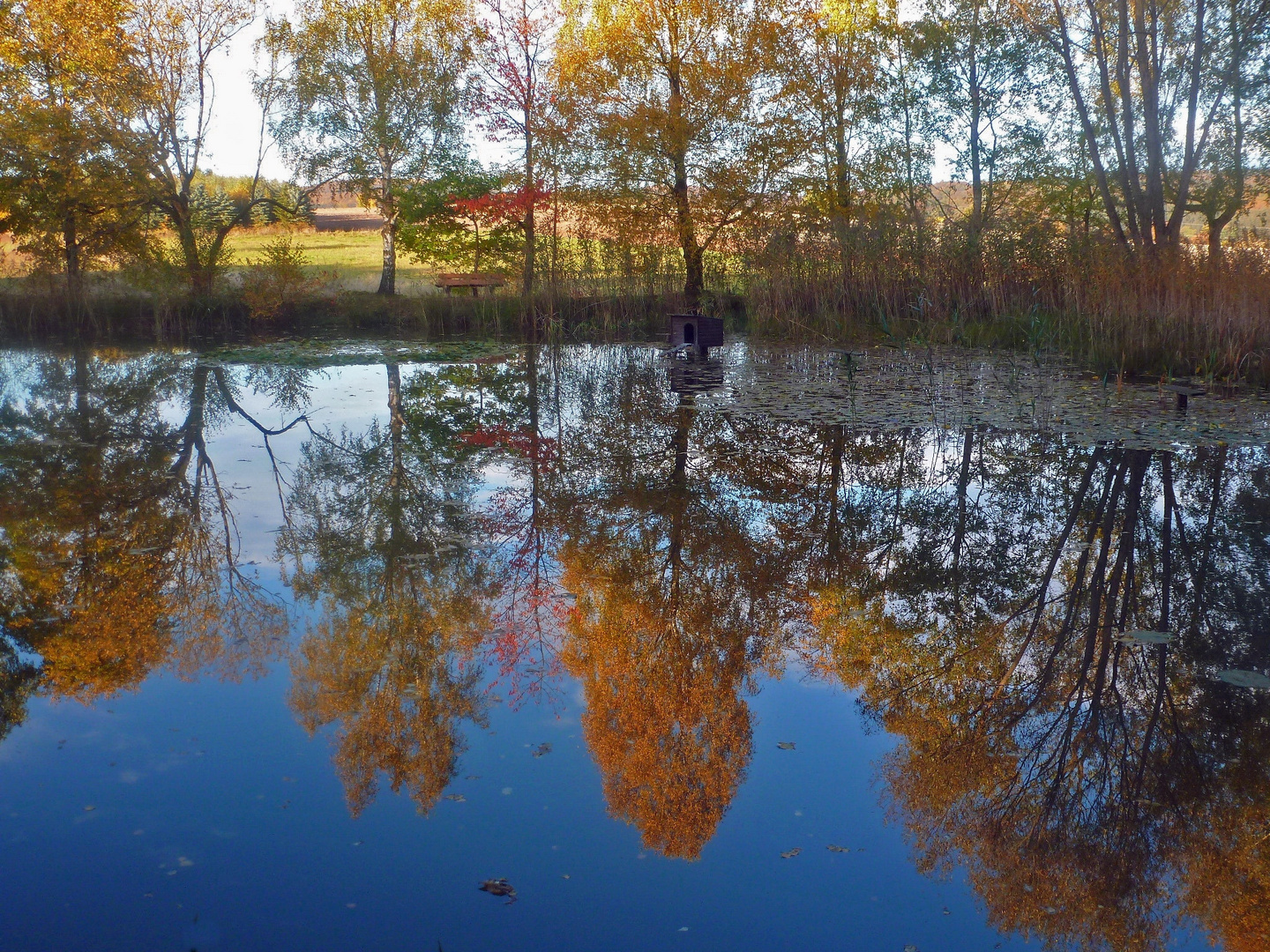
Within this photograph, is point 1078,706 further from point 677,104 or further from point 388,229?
point 388,229

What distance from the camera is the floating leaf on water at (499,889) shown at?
2.48 meters

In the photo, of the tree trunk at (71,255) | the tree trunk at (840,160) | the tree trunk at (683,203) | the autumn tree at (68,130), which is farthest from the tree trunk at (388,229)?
the tree trunk at (840,160)

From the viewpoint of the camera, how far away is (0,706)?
353 cm

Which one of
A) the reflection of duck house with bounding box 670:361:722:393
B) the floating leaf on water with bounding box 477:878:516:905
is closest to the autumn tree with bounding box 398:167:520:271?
the reflection of duck house with bounding box 670:361:722:393

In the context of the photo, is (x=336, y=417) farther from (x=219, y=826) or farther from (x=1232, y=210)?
(x=1232, y=210)

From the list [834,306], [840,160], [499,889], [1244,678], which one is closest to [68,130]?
[834,306]

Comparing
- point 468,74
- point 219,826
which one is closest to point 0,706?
point 219,826

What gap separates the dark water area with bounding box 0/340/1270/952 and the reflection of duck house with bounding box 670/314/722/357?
590 cm

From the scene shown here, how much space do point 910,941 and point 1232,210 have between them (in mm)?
22775

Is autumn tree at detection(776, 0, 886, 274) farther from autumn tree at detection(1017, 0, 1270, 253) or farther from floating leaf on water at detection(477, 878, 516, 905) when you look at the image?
floating leaf on water at detection(477, 878, 516, 905)

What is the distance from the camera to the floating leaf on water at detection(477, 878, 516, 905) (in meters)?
2.48

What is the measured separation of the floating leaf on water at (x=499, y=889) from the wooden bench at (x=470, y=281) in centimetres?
1709

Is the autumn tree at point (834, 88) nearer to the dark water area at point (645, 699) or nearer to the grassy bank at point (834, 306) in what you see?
the grassy bank at point (834, 306)

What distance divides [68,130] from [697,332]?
474 inches
